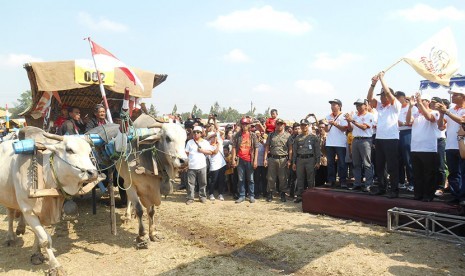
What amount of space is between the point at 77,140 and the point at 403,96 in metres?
7.16

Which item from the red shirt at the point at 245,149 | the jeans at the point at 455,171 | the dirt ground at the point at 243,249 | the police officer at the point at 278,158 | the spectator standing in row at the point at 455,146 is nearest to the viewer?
the dirt ground at the point at 243,249

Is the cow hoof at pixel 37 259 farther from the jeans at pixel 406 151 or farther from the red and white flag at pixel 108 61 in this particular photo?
the jeans at pixel 406 151

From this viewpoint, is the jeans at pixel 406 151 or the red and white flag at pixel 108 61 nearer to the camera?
the red and white flag at pixel 108 61

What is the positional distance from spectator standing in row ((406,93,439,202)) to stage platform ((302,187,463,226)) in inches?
10.1

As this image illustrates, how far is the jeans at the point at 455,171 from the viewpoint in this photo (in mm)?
6584

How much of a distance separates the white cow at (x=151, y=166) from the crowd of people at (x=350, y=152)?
3449 millimetres

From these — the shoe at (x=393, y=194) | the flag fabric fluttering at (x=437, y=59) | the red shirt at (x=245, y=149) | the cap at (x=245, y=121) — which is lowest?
the shoe at (x=393, y=194)

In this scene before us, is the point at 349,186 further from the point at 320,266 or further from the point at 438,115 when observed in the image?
the point at 320,266

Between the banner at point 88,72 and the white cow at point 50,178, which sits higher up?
the banner at point 88,72

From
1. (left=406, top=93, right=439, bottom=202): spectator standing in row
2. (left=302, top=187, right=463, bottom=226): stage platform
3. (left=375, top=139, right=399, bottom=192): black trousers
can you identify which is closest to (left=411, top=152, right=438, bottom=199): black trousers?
(left=406, top=93, right=439, bottom=202): spectator standing in row

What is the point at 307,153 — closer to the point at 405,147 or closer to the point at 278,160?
the point at 278,160

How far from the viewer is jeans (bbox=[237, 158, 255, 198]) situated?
986 cm

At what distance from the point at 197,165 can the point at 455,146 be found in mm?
5986

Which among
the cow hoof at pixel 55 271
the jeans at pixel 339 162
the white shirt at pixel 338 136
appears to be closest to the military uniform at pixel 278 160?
the jeans at pixel 339 162
